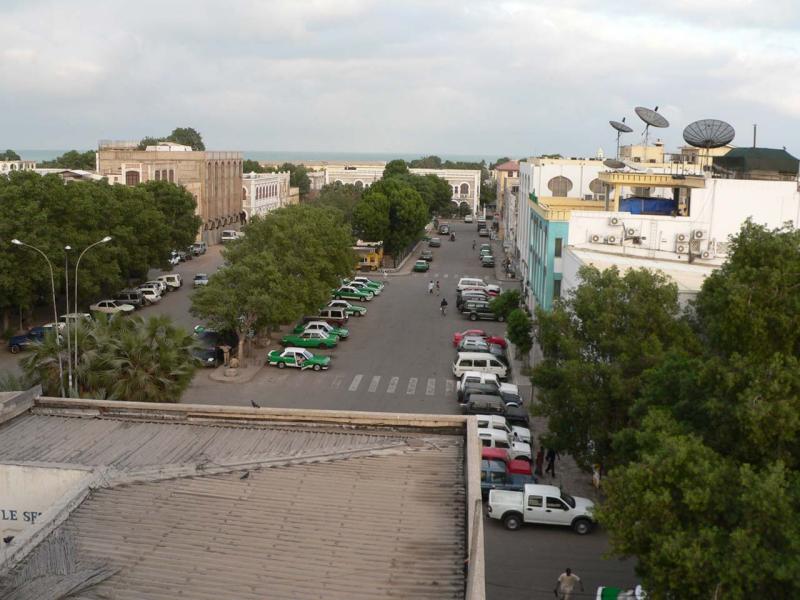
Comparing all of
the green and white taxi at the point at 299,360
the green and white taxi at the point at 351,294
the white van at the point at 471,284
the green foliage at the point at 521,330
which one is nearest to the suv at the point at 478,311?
the white van at the point at 471,284

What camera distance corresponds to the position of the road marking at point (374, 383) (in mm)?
33094

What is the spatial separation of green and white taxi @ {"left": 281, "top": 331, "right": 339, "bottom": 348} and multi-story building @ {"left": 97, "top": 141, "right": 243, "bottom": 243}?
110 feet

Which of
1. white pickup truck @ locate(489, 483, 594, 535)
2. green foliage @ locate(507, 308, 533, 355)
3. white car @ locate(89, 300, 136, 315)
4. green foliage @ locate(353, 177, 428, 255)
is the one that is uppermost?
green foliage @ locate(353, 177, 428, 255)

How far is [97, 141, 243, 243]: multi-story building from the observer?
70419mm

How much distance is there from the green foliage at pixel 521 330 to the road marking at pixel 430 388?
369 cm

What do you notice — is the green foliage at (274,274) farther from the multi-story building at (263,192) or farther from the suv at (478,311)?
the multi-story building at (263,192)

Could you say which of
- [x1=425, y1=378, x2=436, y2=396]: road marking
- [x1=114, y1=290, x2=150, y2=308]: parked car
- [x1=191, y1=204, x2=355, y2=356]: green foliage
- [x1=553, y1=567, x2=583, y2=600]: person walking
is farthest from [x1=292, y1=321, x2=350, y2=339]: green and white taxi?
[x1=553, y1=567, x2=583, y2=600]: person walking

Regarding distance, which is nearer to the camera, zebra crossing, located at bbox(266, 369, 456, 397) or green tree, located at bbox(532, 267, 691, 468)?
green tree, located at bbox(532, 267, 691, 468)

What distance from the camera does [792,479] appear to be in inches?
465

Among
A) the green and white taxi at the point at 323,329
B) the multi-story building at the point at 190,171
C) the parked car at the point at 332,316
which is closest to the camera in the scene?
Answer: the green and white taxi at the point at 323,329

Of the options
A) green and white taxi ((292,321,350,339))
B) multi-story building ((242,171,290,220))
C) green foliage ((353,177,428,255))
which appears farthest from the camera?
multi-story building ((242,171,290,220))

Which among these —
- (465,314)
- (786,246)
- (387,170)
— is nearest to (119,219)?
(465,314)

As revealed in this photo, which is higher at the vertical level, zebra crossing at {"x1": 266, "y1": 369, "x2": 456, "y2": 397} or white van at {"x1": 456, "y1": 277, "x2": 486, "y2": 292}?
white van at {"x1": 456, "y1": 277, "x2": 486, "y2": 292}

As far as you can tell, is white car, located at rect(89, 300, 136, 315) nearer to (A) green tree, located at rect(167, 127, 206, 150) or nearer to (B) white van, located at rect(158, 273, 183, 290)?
(B) white van, located at rect(158, 273, 183, 290)
